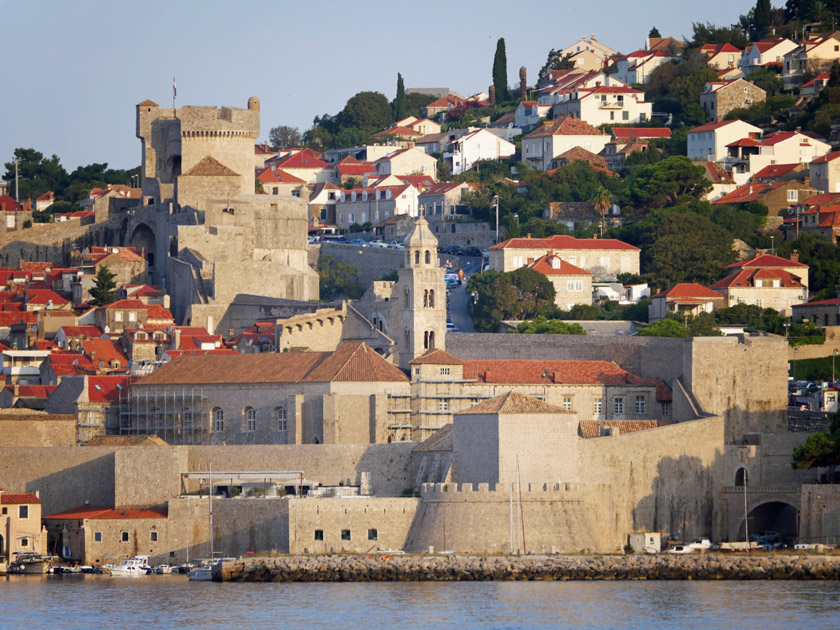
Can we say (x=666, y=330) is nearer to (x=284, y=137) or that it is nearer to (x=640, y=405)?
(x=640, y=405)

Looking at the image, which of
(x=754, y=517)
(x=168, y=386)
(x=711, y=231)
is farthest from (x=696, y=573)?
(x=711, y=231)

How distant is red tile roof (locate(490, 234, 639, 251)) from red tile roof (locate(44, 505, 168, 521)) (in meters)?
27.2

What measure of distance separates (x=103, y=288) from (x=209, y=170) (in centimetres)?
771

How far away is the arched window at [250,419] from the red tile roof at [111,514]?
4987 millimetres

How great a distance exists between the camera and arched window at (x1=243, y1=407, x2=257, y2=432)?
193ft

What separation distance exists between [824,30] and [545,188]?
2519 cm

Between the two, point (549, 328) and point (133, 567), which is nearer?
point (133, 567)

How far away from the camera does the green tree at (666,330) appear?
66.4 meters

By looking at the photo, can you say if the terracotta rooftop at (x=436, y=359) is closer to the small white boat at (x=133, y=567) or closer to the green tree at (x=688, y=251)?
the small white boat at (x=133, y=567)

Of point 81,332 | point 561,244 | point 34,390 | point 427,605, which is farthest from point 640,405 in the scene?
point 81,332

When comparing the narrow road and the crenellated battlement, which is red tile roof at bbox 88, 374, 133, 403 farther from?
the narrow road

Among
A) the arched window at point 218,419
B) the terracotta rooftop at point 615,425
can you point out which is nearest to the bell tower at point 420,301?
the arched window at point 218,419

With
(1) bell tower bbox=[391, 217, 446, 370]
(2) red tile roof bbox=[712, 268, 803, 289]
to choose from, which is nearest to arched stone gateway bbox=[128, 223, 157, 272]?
(1) bell tower bbox=[391, 217, 446, 370]

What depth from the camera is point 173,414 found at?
59406 mm
